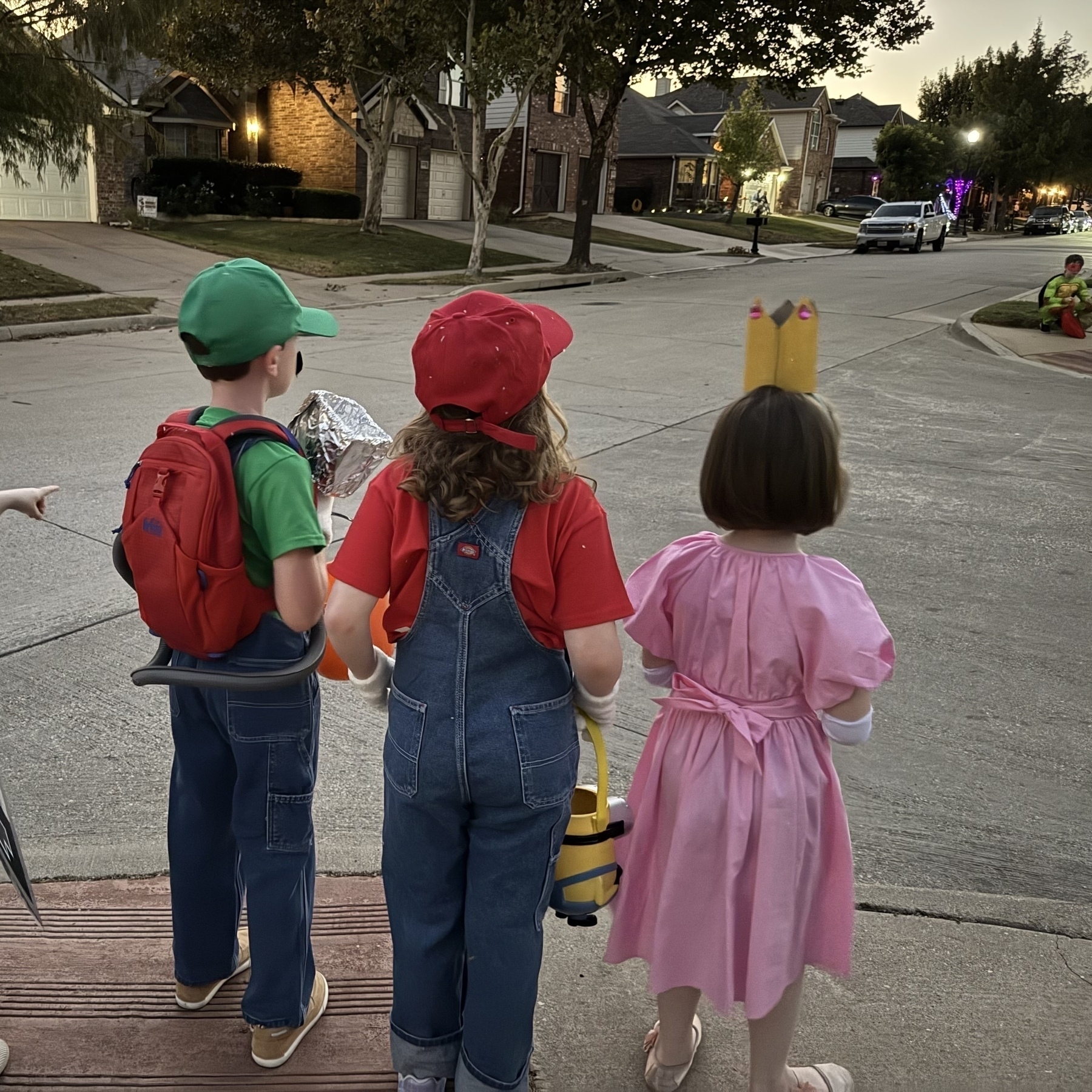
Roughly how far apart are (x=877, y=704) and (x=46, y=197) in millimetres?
25561

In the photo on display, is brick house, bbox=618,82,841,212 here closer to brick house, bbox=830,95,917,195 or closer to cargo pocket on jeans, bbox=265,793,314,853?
brick house, bbox=830,95,917,195

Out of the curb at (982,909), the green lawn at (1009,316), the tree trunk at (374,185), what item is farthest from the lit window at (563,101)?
the curb at (982,909)

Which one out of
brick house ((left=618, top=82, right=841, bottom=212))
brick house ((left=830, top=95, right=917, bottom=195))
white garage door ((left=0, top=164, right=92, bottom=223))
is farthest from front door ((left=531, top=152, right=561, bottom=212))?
brick house ((left=830, top=95, right=917, bottom=195))

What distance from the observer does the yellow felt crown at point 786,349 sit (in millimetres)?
1903

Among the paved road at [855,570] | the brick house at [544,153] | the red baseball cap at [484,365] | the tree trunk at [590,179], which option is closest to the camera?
the red baseball cap at [484,365]

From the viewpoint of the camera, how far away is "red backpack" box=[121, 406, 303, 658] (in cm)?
182

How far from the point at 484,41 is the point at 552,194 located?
20843mm

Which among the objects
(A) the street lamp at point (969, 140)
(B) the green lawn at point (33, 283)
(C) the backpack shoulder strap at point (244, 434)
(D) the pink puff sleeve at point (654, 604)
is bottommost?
(B) the green lawn at point (33, 283)

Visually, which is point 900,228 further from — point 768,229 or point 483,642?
point 483,642

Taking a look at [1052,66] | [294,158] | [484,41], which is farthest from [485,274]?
[1052,66]

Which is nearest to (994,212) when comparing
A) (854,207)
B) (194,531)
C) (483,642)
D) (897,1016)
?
(854,207)

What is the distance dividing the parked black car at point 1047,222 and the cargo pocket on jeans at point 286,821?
6467cm

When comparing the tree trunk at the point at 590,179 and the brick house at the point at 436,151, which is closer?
the tree trunk at the point at 590,179

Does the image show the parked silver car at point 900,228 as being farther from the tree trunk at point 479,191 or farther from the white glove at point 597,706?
the white glove at point 597,706
